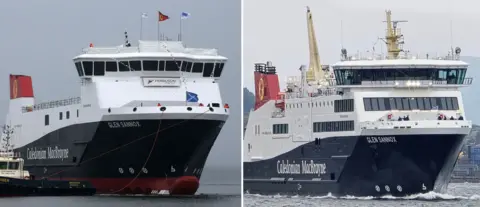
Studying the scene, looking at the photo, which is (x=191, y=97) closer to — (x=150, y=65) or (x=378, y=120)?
(x=150, y=65)

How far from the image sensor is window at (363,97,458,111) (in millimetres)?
23375

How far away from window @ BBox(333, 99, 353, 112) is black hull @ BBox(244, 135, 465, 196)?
0.41 meters

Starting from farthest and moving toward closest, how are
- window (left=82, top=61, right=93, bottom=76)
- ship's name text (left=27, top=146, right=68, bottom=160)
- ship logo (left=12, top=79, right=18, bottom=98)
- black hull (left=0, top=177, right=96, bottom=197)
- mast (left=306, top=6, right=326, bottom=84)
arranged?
ship logo (left=12, top=79, right=18, bottom=98), ship's name text (left=27, top=146, right=68, bottom=160), window (left=82, top=61, right=93, bottom=76), mast (left=306, top=6, right=326, bottom=84), black hull (left=0, top=177, right=96, bottom=197)

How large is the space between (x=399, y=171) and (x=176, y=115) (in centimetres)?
310

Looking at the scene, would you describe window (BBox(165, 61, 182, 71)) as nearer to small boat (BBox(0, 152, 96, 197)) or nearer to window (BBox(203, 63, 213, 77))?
Result: window (BBox(203, 63, 213, 77))

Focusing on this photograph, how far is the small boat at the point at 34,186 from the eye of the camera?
22.5 metres

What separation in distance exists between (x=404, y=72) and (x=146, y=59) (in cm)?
343

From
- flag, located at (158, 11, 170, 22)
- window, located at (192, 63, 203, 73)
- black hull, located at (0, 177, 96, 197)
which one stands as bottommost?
black hull, located at (0, 177, 96, 197)

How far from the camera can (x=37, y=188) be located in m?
22.6

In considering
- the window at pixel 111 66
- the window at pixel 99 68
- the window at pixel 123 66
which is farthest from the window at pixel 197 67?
the window at pixel 99 68

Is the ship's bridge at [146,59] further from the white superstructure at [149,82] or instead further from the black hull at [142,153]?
the black hull at [142,153]

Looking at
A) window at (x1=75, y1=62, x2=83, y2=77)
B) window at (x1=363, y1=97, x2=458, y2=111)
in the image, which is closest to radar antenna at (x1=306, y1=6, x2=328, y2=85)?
window at (x1=363, y1=97, x2=458, y2=111)

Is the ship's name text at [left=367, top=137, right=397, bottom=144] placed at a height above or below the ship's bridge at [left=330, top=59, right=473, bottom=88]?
below

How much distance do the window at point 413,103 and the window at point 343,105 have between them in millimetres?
257
